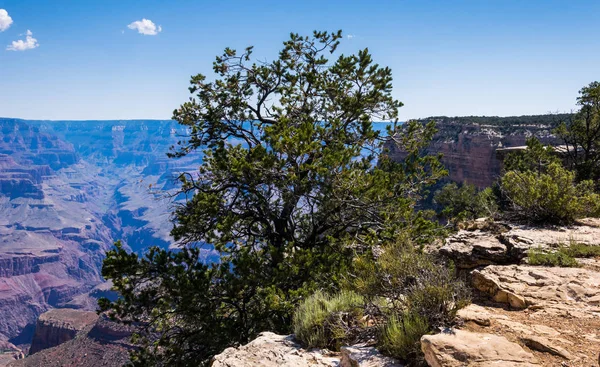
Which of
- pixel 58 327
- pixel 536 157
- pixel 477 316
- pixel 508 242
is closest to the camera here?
pixel 477 316

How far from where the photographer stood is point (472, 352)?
11.8 feet

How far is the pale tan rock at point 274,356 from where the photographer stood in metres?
4.45

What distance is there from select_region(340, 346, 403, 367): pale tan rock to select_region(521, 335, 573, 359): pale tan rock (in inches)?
55.1

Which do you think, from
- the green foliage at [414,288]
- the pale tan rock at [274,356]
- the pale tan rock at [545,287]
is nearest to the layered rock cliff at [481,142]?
the pale tan rock at [545,287]

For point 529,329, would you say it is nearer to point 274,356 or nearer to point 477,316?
point 477,316

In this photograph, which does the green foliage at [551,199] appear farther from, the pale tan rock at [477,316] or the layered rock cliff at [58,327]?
the layered rock cliff at [58,327]

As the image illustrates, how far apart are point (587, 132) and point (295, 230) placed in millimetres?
17220

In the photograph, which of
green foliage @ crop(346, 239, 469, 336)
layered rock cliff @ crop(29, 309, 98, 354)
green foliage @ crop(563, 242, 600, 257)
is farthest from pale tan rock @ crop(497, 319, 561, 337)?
layered rock cliff @ crop(29, 309, 98, 354)

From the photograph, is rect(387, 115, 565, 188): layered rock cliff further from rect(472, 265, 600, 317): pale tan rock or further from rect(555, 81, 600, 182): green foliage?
rect(472, 265, 600, 317): pale tan rock

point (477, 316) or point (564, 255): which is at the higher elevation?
point (564, 255)

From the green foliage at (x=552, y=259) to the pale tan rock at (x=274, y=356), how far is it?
14.3ft

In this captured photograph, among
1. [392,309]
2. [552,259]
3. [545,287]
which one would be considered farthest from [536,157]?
[392,309]

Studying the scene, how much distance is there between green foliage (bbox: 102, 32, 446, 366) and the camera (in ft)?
26.8

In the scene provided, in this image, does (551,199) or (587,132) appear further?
(587,132)
